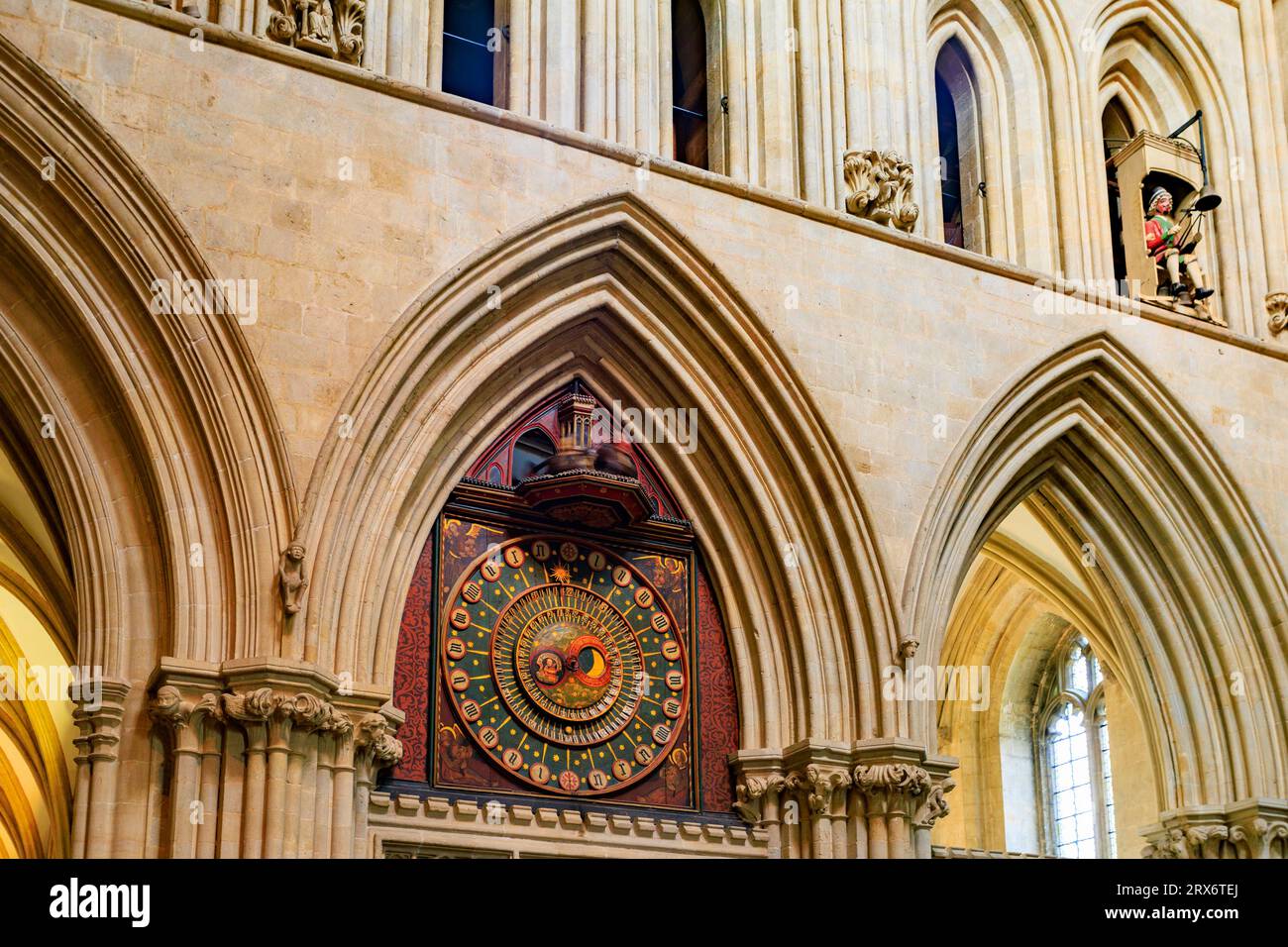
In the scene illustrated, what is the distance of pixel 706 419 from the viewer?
11.5 metres

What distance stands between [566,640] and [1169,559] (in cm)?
433

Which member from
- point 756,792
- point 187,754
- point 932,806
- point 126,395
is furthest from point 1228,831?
point 126,395

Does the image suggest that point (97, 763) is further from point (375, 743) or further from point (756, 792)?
point (756, 792)

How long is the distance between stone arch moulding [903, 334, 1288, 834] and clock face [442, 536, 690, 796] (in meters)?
2.57

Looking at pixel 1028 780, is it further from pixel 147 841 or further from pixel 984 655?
pixel 147 841

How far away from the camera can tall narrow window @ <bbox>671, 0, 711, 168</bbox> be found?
13.2 metres

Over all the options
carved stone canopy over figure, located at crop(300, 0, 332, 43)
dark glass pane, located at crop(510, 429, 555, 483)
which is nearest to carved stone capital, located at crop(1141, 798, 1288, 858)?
dark glass pane, located at crop(510, 429, 555, 483)

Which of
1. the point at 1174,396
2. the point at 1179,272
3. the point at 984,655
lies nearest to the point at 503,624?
the point at 1174,396

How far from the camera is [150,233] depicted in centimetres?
983

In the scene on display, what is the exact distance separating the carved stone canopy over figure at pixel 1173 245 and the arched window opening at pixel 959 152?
4.03 ft

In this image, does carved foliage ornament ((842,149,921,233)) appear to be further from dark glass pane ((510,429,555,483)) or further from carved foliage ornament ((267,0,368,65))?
carved foliage ornament ((267,0,368,65))

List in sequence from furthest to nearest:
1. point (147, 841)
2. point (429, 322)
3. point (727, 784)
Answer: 1. point (727, 784)
2. point (429, 322)
3. point (147, 841)
